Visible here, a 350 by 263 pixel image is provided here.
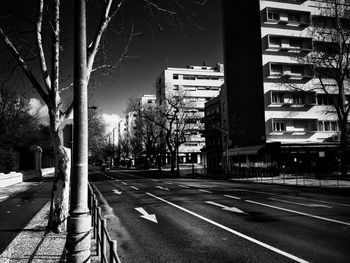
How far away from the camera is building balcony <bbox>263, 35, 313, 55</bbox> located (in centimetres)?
3997

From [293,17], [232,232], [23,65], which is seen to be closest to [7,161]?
[23,65]

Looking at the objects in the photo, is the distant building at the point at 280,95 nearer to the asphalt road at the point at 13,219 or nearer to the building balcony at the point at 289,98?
the building balcony at the point at 289,98

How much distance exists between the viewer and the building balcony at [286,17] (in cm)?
4014

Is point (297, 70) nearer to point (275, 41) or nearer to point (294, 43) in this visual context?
point (294, 43)

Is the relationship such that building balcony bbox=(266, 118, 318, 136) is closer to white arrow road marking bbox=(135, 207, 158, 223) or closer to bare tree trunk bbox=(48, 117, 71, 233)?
white arrow road marking bbox=(135, 207, 158, 223)

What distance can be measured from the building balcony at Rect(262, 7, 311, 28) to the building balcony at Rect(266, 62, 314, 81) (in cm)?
557

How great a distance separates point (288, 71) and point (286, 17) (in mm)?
7593

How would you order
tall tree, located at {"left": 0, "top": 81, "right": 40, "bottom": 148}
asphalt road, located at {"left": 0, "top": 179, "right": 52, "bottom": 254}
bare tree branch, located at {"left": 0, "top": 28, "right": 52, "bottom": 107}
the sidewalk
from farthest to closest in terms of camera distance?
tall tree, located at {"left": 0, "top": 81, "right": 40, "bottom": 148}, bare tree branch, located at {"left": 0, "top": 28, "right": 52, "bottom": 107}, asphalt road, located at {"left": 0, "top": 179, "right": 52, "bottom": 254}, the sidewalk

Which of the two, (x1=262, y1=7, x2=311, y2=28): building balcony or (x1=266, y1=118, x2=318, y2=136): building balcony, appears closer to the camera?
(x1=266, y1=118, x2=318, y2=136): building balcony

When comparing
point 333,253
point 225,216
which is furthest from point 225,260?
point 225,216

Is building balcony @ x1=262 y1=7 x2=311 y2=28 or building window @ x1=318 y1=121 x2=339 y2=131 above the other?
building balcony @ x1=262 y1=7 x2=311 y2=28

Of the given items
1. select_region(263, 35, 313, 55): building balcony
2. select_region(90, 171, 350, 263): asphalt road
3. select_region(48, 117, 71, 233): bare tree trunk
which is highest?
select_region(263, 35, 313, 55): building balcony

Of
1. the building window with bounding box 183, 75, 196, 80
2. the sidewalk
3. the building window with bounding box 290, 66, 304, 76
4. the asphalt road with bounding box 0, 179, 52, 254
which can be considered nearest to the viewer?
the sidewalk

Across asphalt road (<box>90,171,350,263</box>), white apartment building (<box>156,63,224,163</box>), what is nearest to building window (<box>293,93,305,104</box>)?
asphalt road (<box>90,171,350,263</box>)
